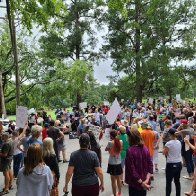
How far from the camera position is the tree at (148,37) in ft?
107

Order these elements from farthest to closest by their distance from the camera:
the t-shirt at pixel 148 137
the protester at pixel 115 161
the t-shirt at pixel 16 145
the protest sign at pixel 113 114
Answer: the protest sign at pixel 113 114 → the t-shirt at pixel 16 145 → the t-shirt at pixel 148 137 → the protester at pixel 115 161

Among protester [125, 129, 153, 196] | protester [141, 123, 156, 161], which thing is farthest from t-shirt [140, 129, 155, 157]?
protester [125, 129, 153, 196]

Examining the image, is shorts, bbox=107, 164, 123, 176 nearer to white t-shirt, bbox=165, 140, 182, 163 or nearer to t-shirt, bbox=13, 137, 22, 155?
white t-shirt, bbox=165, 140, 182, 163

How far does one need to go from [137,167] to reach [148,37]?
2926cm

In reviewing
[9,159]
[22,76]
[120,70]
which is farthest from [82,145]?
[120,70]

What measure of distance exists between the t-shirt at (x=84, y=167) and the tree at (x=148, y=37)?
1078 inches

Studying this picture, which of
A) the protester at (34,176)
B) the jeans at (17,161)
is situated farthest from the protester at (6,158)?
the protester at (34,176)

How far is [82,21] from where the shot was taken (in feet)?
128

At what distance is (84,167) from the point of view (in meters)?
5.40

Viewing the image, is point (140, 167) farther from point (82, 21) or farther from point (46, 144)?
point (82, 21)

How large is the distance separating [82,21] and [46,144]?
34.0m

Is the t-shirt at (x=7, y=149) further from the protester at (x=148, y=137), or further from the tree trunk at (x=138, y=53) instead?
the tree trunk at (x=138, y=53)

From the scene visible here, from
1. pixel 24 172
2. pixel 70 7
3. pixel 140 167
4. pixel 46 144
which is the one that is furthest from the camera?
pixel 70 7

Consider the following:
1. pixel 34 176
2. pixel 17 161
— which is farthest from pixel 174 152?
pixel 17 161
